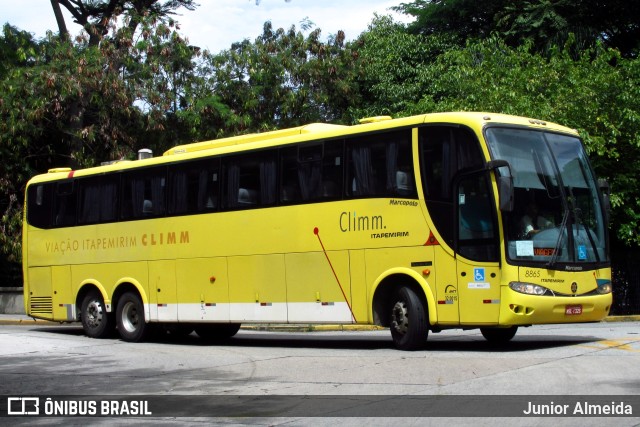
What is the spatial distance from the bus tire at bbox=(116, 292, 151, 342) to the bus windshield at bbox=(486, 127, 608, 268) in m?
8.59

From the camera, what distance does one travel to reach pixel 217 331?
792 inches

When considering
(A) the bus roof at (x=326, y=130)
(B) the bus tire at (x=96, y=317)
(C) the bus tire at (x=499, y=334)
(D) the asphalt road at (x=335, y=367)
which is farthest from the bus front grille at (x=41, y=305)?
(C) the bus tire at (x=499, y=334)

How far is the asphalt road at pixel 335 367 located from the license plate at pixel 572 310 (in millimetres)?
544

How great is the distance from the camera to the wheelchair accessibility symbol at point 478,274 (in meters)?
13.7

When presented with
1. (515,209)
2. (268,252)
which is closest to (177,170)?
(268,252)

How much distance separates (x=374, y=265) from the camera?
15180 millimetres

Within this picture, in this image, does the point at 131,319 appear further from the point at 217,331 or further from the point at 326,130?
the point at 326,130

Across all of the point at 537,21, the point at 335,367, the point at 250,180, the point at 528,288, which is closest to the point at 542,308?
the point at 528,288

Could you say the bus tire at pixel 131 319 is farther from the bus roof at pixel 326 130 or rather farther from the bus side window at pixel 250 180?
the bus side window at pixel 250 180

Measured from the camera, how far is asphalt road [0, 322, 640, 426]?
34.2 ft

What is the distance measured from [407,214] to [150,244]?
6.46 meters

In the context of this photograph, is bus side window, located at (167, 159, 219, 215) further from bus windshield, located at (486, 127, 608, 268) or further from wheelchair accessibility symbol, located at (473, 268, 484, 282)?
bus windshield, located at (486, 127, 608, 268)

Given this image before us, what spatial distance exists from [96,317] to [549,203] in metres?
10.4

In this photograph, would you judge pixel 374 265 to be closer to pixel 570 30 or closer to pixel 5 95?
pixel 5 95
